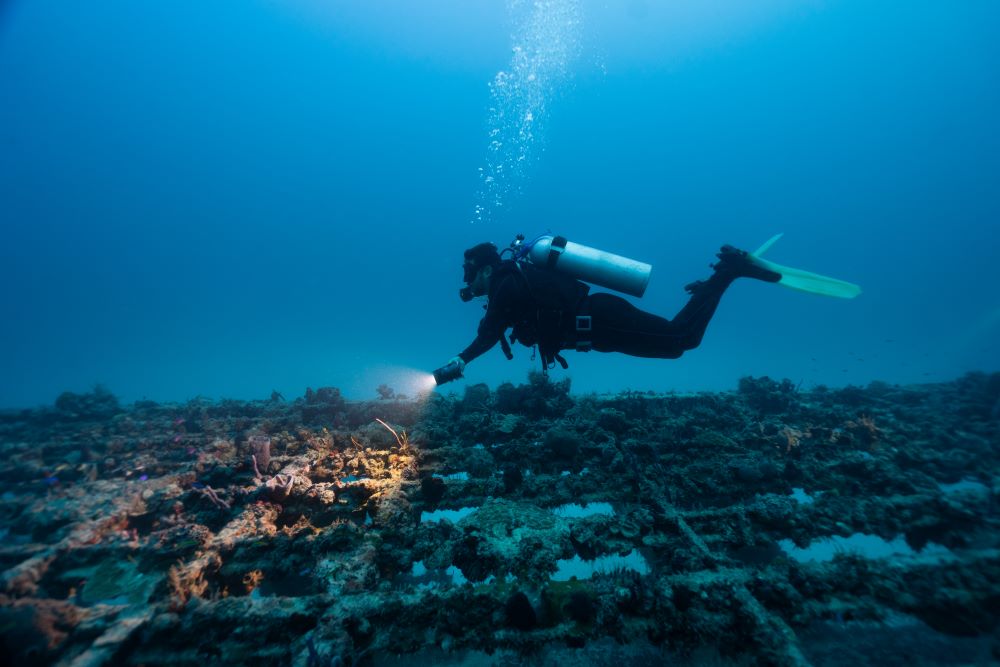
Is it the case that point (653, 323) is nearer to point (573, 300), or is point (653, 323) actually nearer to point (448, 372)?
point (573, 300)

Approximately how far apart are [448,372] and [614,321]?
3178 mm

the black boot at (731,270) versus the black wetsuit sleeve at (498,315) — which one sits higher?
the black boot at (731,270)

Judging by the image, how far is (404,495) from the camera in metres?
5.76

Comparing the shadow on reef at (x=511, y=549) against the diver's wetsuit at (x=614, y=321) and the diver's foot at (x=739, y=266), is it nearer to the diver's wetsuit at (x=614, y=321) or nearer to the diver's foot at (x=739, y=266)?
the diver's wetsuit at (x=614, y=321)

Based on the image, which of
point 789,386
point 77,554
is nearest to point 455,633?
point 77,554

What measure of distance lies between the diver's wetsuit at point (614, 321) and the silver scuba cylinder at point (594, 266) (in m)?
0.34

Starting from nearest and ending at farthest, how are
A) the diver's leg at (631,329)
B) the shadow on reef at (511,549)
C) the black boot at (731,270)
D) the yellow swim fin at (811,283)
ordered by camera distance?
the shadow on reef at (511,549) < the diver's leg at (631,329) < the black boot at (731,270) < the yellow swim fin at (811,283)

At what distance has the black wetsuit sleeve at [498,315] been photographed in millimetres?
6086

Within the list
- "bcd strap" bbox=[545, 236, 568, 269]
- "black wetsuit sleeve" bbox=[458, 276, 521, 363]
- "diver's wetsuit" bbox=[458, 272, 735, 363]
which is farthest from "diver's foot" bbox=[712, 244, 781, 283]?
"black wetsuit sleeve" bbox=[458, 276, 521, 363]

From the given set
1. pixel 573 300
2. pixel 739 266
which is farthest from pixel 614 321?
pixel 739 266

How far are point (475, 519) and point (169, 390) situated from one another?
17799 cm

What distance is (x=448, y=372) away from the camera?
5.54m

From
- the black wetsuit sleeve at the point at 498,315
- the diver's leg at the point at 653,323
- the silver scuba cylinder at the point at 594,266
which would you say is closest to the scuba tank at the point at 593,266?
the silver scuba cylinder at the point at 594,266

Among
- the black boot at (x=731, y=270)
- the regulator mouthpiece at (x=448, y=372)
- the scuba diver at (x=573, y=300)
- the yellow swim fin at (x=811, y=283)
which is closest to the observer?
the regulator mouthpiece at (x=448, y=372)
